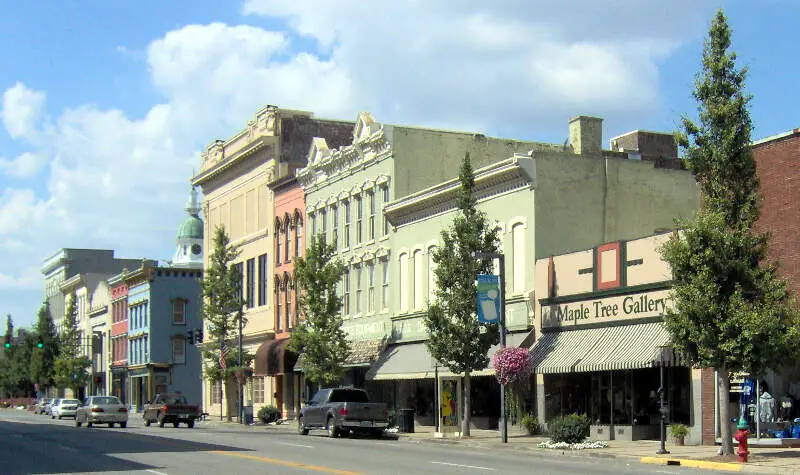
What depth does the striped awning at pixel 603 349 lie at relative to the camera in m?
31.3

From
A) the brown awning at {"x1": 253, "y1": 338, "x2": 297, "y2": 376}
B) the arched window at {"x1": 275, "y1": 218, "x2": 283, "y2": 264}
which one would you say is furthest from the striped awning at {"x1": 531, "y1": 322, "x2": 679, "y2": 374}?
the arched window at {"x1": 275, "y1": 218, "x2": 283, "y2": 264}

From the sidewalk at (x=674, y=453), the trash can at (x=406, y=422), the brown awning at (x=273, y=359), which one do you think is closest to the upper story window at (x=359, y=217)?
the brown awning at (x=273, y=359)

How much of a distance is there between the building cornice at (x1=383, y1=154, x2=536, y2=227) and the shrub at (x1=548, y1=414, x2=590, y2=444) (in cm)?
Answer: 1031

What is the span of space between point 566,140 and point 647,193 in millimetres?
6792

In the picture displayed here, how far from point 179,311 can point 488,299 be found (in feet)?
191

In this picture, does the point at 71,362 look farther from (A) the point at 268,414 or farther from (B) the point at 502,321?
(B) the point at 502,321

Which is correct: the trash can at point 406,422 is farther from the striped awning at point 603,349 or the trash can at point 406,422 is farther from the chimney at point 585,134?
the chimney at point 585,134

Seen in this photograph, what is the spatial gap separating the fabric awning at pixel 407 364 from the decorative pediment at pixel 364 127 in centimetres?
970

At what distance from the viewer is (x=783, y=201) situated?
1231 inches

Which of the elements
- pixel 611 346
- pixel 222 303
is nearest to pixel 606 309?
pixel 611 346

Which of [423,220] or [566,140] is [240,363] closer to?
[423,220]

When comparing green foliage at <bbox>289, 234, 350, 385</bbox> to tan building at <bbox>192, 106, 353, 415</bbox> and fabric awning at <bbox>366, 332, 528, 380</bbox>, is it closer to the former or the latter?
fabric awning at <bbox>366, 332, 528, 380</bbox>

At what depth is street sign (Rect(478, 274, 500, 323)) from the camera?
35.1 metres

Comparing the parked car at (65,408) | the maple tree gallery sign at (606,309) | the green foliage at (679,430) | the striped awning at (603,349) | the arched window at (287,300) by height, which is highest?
the arched window at (287,300)
